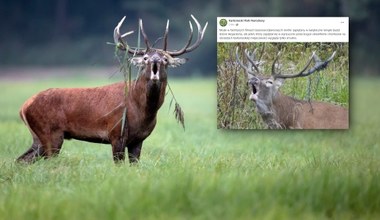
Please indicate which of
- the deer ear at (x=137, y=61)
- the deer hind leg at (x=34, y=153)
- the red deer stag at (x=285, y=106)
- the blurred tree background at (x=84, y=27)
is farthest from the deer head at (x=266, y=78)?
the blurred tree background at (x=84, y=27)

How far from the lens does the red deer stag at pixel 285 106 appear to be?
9.59m

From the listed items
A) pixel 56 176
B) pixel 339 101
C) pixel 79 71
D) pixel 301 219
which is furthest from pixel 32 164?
pixel 79 71

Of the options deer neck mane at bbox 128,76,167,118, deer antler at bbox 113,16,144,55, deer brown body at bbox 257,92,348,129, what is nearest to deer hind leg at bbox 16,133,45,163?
deer neck mane at bbox 128,76,167,118

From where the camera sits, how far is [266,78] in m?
9.63

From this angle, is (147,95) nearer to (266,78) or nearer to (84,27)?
(266,78)

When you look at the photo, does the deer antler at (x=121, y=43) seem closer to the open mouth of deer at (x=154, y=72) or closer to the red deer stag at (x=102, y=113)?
the red deer stag at (x=102, y=113)

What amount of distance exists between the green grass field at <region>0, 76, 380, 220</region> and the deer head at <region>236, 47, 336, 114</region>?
0.41m

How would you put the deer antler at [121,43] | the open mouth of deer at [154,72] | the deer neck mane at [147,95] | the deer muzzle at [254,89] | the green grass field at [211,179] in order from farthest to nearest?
the deer muzzle at [254,89]
the deer antler at [121,43]
the deer neck mane at [147,95]
the open mouth of deer at [154,72]
the green grass field at [211,179]

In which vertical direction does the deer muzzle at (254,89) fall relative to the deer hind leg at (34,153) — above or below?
above

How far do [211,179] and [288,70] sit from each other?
4035mm

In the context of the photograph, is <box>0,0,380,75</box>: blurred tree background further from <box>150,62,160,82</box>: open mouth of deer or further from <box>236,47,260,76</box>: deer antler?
<box>150,62,160,82</box>: open mouth of deer

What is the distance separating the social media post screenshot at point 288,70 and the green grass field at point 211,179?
0.19 m

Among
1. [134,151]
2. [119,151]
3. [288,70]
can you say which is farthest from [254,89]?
[119,151]

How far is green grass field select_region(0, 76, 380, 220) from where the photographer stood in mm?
5527
